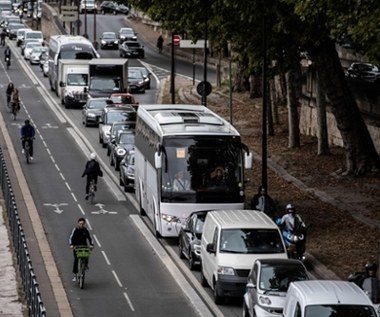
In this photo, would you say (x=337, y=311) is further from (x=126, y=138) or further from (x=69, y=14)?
(x=69, y=14)

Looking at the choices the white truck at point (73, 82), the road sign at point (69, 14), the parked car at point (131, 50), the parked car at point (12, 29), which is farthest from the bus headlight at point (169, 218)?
Answer: the parked car at point (12, 29)

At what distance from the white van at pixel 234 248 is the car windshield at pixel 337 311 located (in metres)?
5.83

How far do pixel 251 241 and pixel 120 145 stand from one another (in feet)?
64.1

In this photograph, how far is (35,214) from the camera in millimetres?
38906

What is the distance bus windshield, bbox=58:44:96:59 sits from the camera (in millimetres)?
74875

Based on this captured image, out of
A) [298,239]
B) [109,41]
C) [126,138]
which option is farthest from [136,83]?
[298,239]

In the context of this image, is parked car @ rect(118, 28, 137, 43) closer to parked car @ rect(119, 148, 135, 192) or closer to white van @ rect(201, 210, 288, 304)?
parked car @ rect(119, 148, 135, 192)

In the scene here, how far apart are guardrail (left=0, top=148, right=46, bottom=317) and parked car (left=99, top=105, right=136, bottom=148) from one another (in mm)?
12540

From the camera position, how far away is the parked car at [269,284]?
24578 millimetres

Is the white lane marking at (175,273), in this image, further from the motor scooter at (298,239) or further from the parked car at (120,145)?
the parked car at (120,145)

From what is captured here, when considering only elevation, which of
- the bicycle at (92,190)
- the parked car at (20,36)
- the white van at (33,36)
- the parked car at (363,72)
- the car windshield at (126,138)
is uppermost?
the parked car at (363,72)

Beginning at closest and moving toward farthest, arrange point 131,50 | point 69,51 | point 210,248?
point 210,248
point 69,51
point 131,50

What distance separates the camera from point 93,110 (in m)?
60.1

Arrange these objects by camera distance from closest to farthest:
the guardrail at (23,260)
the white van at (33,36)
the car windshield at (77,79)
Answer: the guardrail at (23,260), the car windshield at (77,79), the white van at (33,36)
